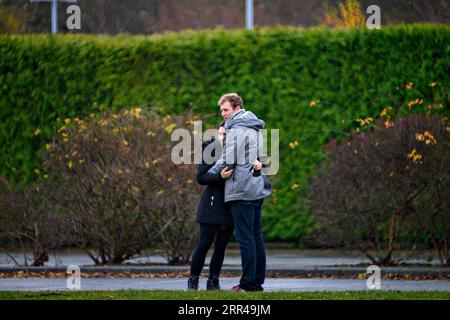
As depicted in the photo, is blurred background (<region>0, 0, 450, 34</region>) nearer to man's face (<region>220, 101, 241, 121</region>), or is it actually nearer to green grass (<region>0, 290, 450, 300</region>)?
man's face (<region>220, 101, 241, 121</region>)

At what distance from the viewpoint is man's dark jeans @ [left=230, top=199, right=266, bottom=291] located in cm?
1062

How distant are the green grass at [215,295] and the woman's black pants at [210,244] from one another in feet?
1.41

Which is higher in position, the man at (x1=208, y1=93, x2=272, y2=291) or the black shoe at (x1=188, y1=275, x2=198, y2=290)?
the man at (x1=208, y1=93, x2=272, y2=291)

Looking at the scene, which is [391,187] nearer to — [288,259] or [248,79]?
[288,259]

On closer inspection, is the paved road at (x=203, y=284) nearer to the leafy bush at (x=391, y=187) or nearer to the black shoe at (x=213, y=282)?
the black shoe at (x=213, y=282)

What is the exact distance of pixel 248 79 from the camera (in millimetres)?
17859

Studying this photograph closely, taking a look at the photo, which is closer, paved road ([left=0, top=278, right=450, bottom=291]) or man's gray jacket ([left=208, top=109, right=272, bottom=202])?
man's gray jacket ([left=208, top=109, right=272, bottom=202])

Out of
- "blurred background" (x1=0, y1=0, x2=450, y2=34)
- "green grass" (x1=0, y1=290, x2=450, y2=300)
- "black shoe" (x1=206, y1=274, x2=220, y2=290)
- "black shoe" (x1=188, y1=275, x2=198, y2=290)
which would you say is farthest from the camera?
"blurred background" (x1=0, y1=0, x2=450, y2=34)

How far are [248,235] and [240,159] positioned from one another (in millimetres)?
722

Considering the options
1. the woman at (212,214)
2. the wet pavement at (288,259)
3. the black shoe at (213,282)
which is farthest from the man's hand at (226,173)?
the wet pavement at (288,259)

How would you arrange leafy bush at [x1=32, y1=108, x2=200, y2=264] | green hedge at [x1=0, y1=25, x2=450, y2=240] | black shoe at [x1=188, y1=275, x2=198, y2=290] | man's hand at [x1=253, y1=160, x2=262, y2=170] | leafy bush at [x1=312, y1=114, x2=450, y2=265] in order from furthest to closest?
green hedge at [x1=0, y1=25, x2=450, y2=240] < leafy bush at [x1=32, y1=108, x2=200, y2=264] < leafy bush at [x1=312, y1=114, x2=450, y2=265] < black shoe at [x1=188, y1=275, x2=198, y2=290] < man's hand at [x1=253, y1=160, x2=262, y2=170]

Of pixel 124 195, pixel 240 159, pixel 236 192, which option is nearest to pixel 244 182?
pixel 236 192

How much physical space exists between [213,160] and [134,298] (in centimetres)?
162

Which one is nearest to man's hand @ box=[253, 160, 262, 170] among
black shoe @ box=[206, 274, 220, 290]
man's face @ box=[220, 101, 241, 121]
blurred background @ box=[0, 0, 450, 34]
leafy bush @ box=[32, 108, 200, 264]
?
man's face @ box=[220, 101, 241, 121]
